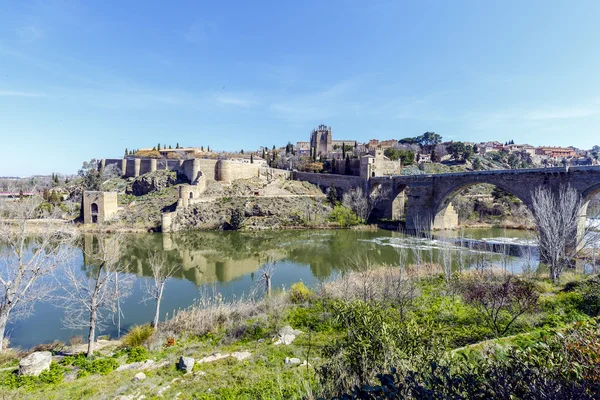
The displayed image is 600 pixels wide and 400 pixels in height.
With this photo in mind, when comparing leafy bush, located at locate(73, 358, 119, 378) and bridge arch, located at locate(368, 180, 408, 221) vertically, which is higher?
bridge arch, located at locate(368, 180, 408, 221)

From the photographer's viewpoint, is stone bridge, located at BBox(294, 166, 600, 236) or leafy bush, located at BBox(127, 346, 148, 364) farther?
stone bridge, located at BBox(294, 166, 600, 236)

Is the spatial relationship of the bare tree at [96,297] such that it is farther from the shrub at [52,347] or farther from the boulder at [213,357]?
the boulder at [213,357]

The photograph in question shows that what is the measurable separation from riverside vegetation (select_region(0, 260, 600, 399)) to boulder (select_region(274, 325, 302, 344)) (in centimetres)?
20

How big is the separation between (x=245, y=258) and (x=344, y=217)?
15.7m

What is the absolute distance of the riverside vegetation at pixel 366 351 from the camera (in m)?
2.62

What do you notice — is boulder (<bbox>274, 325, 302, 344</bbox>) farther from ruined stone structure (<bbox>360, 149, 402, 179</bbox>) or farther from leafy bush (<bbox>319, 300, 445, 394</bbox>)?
ruined stone structure (<bbox>360, 149, 402, 179</bbox>)

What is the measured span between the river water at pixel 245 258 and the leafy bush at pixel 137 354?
11.2 ft

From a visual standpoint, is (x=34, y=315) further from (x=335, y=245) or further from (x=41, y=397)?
(x=335, y=245)

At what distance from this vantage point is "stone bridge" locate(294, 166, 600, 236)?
19.8 metres

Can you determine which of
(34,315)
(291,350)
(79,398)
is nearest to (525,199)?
(291,350)

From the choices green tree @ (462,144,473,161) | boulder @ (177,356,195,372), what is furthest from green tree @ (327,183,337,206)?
boulder @ (177,356,195,372)

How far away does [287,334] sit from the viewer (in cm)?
834

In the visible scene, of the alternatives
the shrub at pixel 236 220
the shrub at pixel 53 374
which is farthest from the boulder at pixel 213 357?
the shrub at pixel 236 220

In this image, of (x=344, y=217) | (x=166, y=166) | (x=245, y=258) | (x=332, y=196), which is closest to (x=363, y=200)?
(x=344, y=217)
